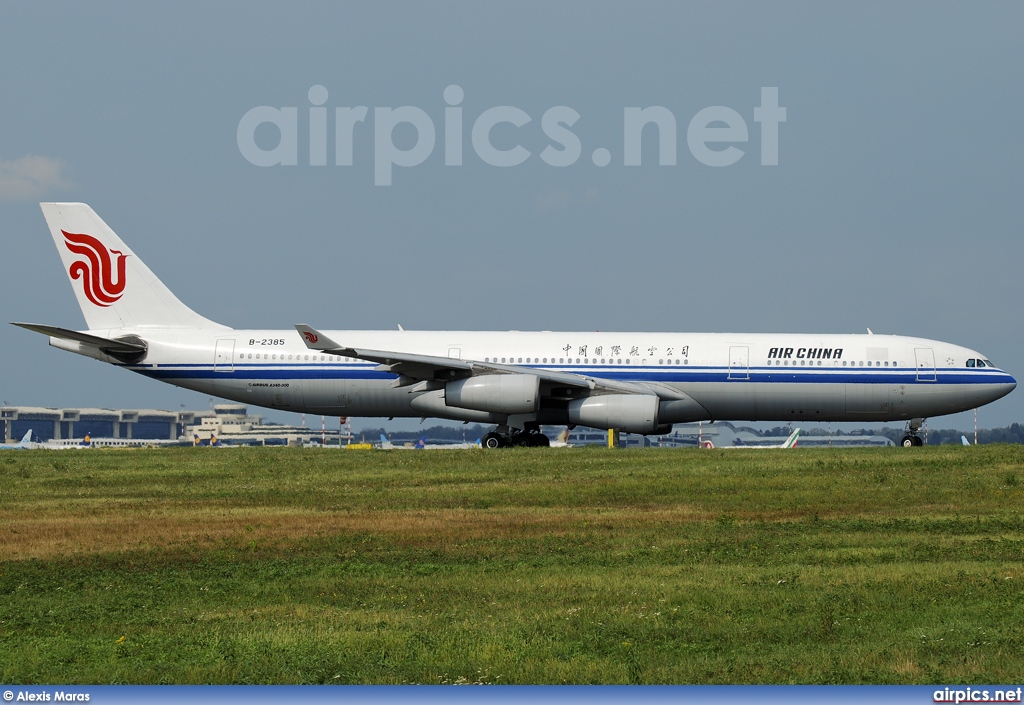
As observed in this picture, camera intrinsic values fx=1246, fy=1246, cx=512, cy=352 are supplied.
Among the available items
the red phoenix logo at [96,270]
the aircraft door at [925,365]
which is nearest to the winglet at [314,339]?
the red phoenix logo at [96,270]

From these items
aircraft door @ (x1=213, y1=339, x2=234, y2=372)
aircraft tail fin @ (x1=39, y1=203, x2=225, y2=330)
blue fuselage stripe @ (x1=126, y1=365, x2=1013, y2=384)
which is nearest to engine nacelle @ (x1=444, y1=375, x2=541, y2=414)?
blue fuselage stripe @ (x1=126, y1=365, x2=1013, y2=384)

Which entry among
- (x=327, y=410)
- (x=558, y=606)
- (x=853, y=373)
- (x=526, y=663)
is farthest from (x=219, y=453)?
(x=526, y=663)

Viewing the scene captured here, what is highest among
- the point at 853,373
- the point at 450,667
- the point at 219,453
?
the point at 853,373

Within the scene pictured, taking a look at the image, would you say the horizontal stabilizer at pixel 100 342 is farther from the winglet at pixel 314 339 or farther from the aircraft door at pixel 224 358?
the winglet at pixel 314 339

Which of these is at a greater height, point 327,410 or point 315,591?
point 327,410

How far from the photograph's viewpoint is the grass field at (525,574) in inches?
437

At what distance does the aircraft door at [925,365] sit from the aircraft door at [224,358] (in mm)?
21908

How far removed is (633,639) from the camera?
11883 mm

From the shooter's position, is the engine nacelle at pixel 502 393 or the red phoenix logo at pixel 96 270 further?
the red phoenix logo at pixel 96 270

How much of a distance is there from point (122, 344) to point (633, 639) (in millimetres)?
32019

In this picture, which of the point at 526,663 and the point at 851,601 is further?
the point at 851,601

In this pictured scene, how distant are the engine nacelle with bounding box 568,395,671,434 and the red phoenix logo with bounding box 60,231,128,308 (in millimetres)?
17127

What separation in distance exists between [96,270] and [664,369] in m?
19.8

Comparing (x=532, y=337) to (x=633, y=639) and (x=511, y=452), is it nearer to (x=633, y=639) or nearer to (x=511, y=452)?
(x=511, y=452)
